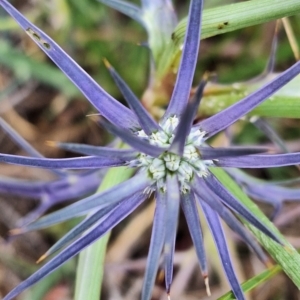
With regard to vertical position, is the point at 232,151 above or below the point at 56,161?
below

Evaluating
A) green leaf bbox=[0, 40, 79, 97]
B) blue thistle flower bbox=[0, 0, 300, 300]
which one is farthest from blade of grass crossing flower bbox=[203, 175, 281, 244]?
green leaf bbox=[0, 40, 79, 97]

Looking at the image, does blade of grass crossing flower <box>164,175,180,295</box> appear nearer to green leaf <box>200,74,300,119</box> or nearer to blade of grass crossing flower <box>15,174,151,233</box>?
blade of grass crossing flower <box>15,174,151,233</box>

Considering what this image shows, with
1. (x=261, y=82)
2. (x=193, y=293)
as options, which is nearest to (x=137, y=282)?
(x=193, y=293)

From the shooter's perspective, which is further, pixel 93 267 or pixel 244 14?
pixel 93 267

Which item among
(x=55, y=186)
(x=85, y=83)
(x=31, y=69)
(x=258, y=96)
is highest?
(x=31, y=69)

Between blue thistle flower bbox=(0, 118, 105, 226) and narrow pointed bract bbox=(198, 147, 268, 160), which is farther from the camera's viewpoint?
blue thistle flower bbox=(0, 118, 105, 226)

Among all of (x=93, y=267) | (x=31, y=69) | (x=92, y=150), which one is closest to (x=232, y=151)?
(x=92, y=150)

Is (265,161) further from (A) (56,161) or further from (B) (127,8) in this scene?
(B) (127,8)
